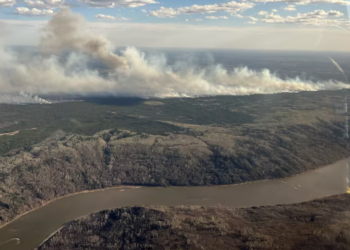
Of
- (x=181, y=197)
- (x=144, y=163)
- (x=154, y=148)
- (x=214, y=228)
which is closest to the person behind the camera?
(x=214, y=228)

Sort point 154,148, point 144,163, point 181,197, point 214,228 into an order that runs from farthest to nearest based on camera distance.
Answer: point 154,148, point 144,163, point 181,197, point 214,228

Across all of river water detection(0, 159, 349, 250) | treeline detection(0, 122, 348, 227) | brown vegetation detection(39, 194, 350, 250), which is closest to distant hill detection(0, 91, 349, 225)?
treeline detection(0, 122, 348, 227)

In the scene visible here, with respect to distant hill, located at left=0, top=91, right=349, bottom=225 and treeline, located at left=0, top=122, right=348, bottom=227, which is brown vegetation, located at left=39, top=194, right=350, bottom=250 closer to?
treeline, located at left=0, top=122, right=348, bottom=227

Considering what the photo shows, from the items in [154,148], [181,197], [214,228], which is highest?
[154,148]

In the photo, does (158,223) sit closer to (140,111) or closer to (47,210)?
(47,210)

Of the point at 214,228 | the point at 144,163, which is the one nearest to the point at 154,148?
the point at 144,163

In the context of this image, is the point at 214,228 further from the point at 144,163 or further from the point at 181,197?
the point at 144,163

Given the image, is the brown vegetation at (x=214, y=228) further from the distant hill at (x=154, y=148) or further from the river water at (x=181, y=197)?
the distant hill at (x=154, y=148)
